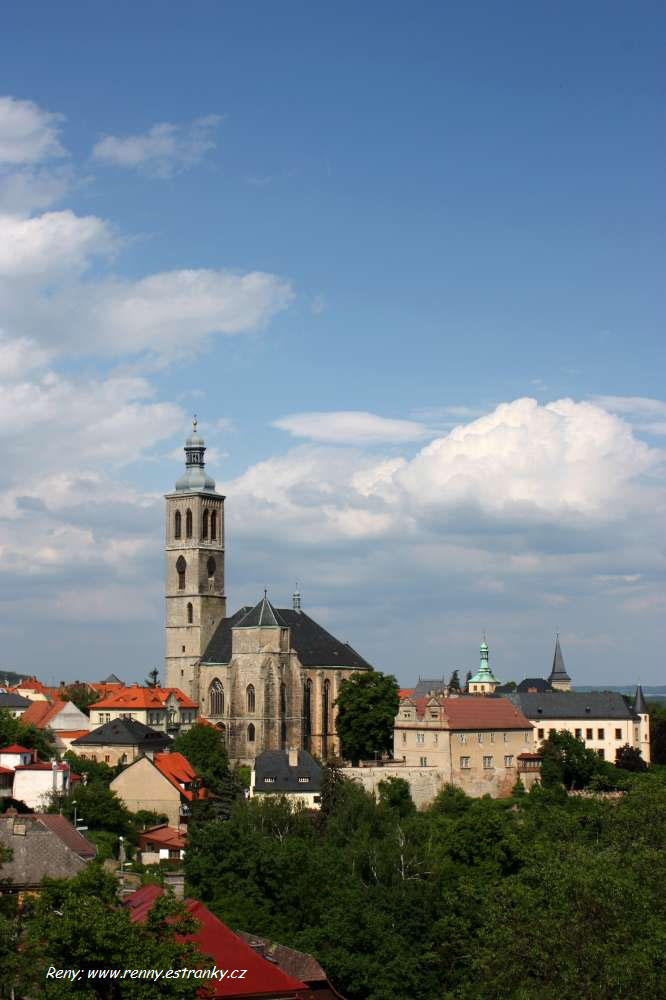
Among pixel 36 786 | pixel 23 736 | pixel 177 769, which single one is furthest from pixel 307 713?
pixel 36 786

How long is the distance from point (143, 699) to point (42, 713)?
32.2 feet

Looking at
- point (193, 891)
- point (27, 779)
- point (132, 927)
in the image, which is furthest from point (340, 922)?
point (27, 779)

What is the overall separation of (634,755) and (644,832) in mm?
38815

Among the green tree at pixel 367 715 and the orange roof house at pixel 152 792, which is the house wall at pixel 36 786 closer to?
the orange roof house at pixel 152 792

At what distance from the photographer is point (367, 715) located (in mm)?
91250

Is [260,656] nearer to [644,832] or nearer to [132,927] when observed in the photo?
[644,832]

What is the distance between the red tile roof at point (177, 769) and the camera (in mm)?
79562

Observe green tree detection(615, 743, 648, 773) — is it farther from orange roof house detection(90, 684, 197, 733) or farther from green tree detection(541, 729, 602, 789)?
orange roof house detection(90, 684, 197, 733)

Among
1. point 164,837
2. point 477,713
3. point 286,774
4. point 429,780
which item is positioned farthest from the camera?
point 286,774

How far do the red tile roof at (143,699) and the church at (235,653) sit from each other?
1.33 meters

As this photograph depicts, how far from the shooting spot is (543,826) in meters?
70.5

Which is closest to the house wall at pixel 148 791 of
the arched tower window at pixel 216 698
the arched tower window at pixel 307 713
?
the arched tower window at pixel 307 713

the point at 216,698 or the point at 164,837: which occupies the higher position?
the point at 216,698

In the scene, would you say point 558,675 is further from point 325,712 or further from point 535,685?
point 325,712
